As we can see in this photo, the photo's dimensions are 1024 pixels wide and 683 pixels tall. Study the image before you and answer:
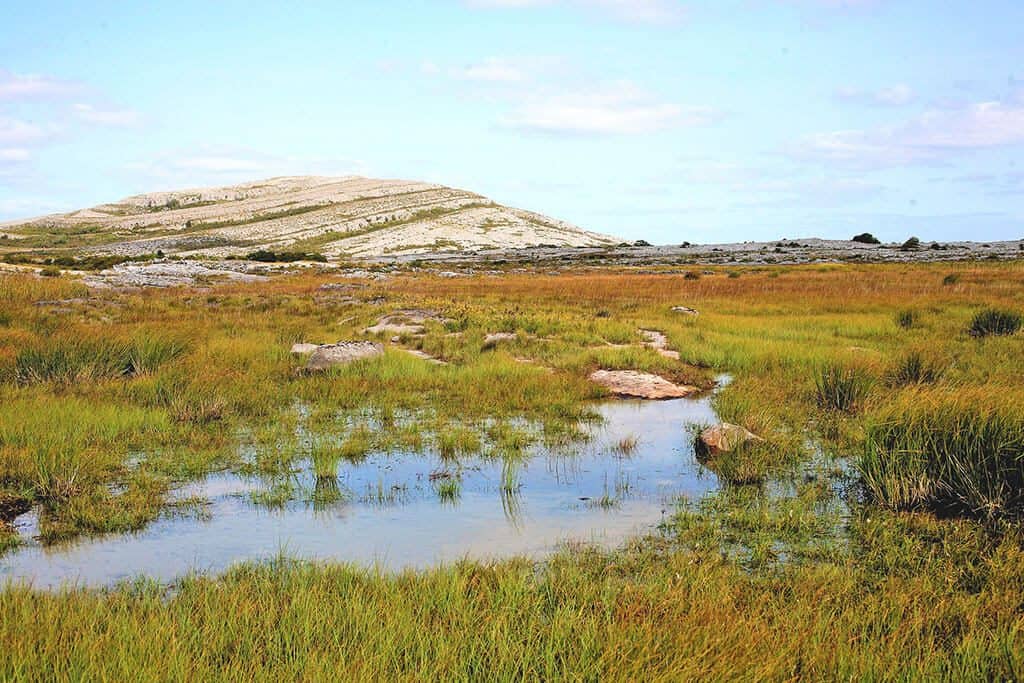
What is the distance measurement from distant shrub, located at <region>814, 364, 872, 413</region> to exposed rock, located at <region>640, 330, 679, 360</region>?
5.16 m

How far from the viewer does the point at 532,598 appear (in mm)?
5461

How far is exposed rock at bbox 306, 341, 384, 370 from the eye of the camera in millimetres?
15984

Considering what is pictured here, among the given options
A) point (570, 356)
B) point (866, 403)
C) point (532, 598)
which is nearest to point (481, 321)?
point (570, 356)

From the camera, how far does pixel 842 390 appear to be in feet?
42.3

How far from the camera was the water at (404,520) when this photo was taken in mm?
6773

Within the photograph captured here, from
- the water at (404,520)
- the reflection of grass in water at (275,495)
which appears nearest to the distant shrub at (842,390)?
the water at (404,520)

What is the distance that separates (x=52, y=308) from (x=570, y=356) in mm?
16255

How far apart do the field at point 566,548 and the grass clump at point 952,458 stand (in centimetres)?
3

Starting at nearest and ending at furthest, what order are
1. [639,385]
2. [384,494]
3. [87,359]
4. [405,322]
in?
1. [384,494]
2. [87,359]
3. [639,385]
4. [405,322]

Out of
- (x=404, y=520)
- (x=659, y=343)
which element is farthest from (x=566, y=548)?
(x=659, y=343)

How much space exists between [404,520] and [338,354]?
29.1 feet

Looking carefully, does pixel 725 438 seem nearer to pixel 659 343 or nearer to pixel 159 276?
→ pixel 659 343

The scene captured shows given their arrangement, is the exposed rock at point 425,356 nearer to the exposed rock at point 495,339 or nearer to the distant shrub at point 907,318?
the exposed rock at point 495,339

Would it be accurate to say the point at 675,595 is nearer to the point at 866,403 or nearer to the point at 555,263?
the point at 866,403
